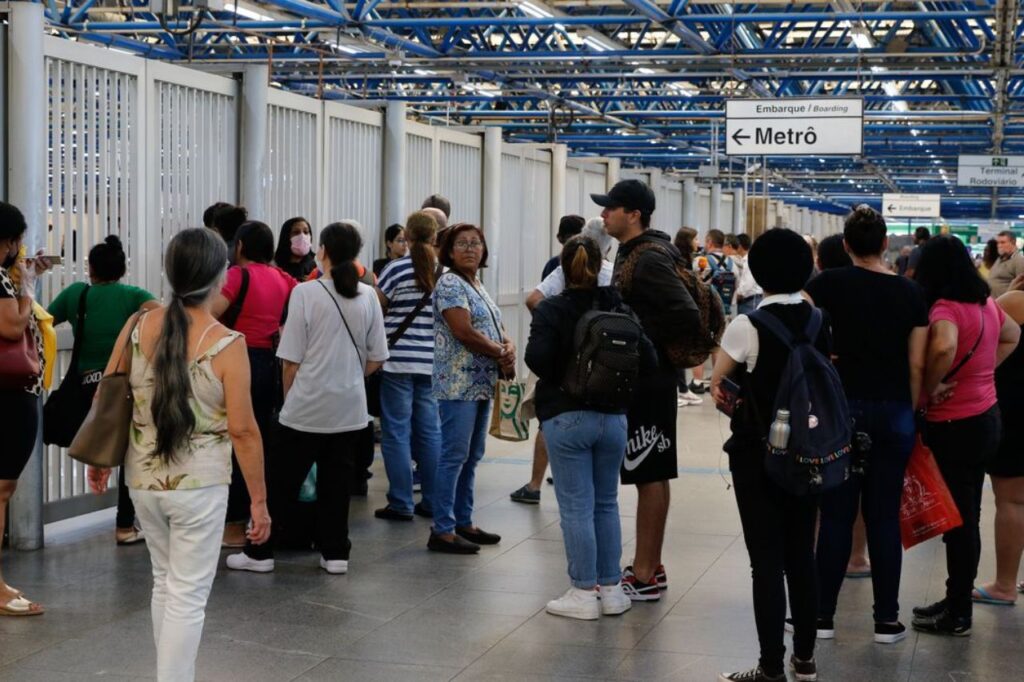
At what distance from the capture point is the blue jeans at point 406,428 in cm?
793

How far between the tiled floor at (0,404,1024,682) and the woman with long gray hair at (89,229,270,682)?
100 cm

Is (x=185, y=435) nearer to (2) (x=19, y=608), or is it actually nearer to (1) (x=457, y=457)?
(2) (x=19, y=608)

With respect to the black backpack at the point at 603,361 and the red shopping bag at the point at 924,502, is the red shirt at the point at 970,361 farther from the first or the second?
the black backpack at the point at 603,361

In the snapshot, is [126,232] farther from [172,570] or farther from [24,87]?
[172,570]

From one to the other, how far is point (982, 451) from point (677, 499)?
3262mm

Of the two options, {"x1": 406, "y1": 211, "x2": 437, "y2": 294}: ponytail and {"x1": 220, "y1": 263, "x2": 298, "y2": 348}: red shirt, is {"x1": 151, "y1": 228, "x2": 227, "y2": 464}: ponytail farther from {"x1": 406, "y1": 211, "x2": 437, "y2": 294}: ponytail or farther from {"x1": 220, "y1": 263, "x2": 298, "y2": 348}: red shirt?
{"x1": 406, "y1": 211, "x2": 437, "y2": 294}: ponytail

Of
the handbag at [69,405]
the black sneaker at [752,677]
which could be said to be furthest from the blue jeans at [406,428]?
the black sneaker at [752,677]

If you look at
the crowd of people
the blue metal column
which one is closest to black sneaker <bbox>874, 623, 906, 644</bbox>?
the crowd of people

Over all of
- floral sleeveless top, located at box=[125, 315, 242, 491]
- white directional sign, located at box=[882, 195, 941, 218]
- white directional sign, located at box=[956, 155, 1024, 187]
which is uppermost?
white directional sign, located at box=[956, 155, 1024, 187]

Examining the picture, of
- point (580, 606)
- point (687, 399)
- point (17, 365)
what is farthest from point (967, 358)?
point (687, 399)

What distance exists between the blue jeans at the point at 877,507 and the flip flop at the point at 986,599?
3.00 ft

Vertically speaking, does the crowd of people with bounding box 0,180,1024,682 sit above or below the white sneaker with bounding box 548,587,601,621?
above

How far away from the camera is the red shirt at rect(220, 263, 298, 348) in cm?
690

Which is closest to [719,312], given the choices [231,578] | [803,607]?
[803,607]
